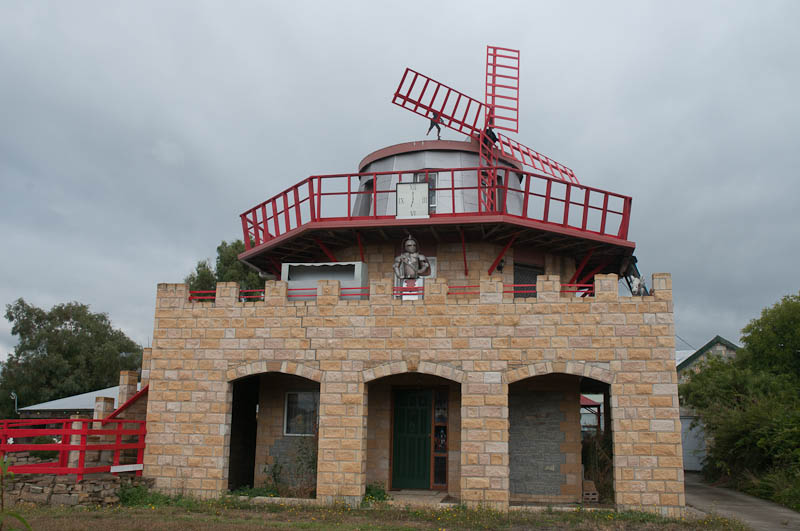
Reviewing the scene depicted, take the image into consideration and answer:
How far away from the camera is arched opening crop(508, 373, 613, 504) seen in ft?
48.3

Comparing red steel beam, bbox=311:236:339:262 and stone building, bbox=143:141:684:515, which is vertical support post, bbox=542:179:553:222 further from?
red steel beam, bbox=311:236:339:262

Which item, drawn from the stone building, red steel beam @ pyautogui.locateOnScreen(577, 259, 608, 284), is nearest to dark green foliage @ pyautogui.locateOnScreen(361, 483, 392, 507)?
the stone building

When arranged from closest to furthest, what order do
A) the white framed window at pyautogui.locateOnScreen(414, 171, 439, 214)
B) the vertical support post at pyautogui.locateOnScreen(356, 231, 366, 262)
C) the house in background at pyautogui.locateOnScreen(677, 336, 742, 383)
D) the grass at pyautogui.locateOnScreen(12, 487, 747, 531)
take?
1. the grass at pyautogui.locateOnScreen(12, 487, 747, 531)
2. the vertical support post at pyautogui.locateOnScreen(356, 231, 366, 262)
3. the white framed window at pyautogui.locateOnScreen(414, 171, 439, 214)
4. the house in background at pyautogui.locateOnScreen(677, 336, 742, 383)

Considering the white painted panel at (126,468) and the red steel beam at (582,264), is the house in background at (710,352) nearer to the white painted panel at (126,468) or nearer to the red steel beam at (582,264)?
the red steel beam at (582,264)

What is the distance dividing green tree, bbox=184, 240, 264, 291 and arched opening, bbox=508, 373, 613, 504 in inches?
899

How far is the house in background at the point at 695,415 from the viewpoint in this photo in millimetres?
25656

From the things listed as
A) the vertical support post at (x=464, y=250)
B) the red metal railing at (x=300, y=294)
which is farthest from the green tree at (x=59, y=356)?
the vertical support post at (x=464, y=250)

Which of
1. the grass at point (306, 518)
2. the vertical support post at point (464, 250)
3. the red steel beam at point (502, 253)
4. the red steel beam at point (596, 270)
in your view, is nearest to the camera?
the grass at point (306, 518)

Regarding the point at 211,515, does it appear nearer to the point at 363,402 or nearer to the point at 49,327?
the point at 363,402

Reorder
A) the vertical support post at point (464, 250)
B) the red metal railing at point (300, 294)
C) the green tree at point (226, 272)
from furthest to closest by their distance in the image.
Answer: the green tree at point (226, 272), the vertical support post at point (464, 250), the red metal railing at point (300, 294)

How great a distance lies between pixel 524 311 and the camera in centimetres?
1359

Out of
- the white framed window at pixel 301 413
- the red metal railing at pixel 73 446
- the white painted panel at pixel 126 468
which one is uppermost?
the white framed window at pixel 301 413

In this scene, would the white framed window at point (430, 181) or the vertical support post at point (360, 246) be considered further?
the white framed window at point (430, 181)

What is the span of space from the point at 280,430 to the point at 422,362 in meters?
4.83
